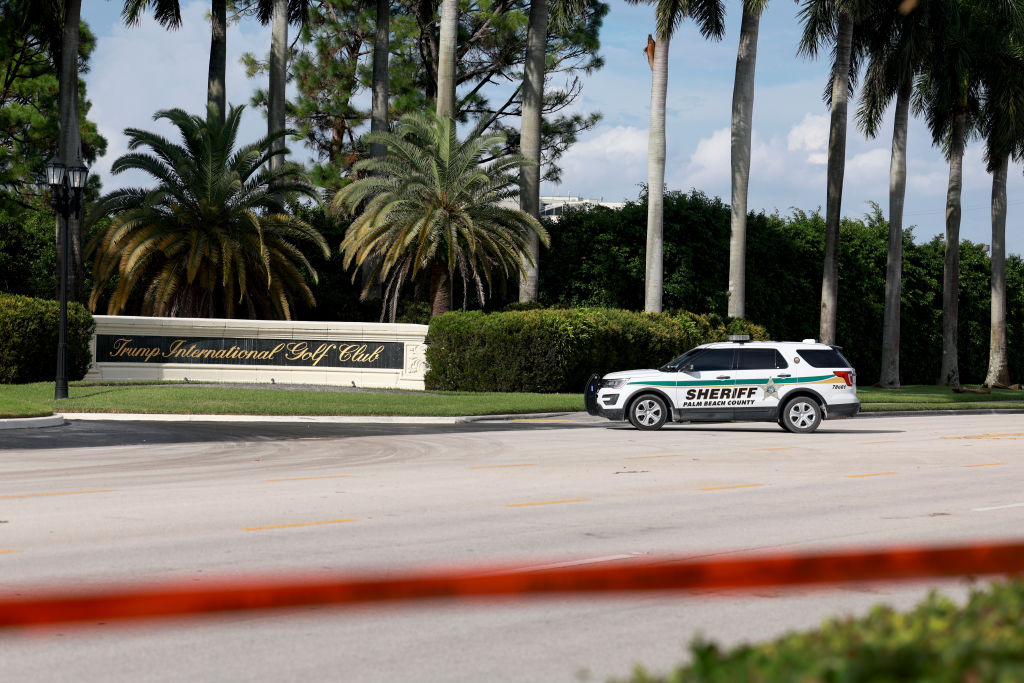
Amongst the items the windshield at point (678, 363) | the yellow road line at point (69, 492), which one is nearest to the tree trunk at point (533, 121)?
the windshield at point (678, 363)

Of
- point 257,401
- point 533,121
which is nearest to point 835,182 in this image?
point 533,121

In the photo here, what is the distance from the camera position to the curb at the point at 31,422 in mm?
19812

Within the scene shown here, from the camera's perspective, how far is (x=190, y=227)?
34719 millimetres

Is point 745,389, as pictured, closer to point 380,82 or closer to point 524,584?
point 524,584

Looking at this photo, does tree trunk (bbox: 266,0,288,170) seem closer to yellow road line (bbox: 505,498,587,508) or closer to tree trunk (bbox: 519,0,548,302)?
tree trunk (bbox: 519,0,548,302)

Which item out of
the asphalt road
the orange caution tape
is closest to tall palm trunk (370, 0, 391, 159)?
the asphalt road

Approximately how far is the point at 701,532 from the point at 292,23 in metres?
39.2

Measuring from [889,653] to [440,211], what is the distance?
3145 centimetres

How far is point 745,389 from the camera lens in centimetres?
2155

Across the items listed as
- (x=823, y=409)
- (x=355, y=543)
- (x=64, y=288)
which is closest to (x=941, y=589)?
(x=355, y=543)

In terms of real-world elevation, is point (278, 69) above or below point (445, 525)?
above

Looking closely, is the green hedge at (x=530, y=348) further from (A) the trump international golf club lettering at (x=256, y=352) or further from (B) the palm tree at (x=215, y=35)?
(B) the palm tree at (x=215, y=35)

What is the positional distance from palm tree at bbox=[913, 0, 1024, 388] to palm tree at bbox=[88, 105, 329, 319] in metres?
24.0

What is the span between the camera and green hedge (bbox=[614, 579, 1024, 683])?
2148 mm
